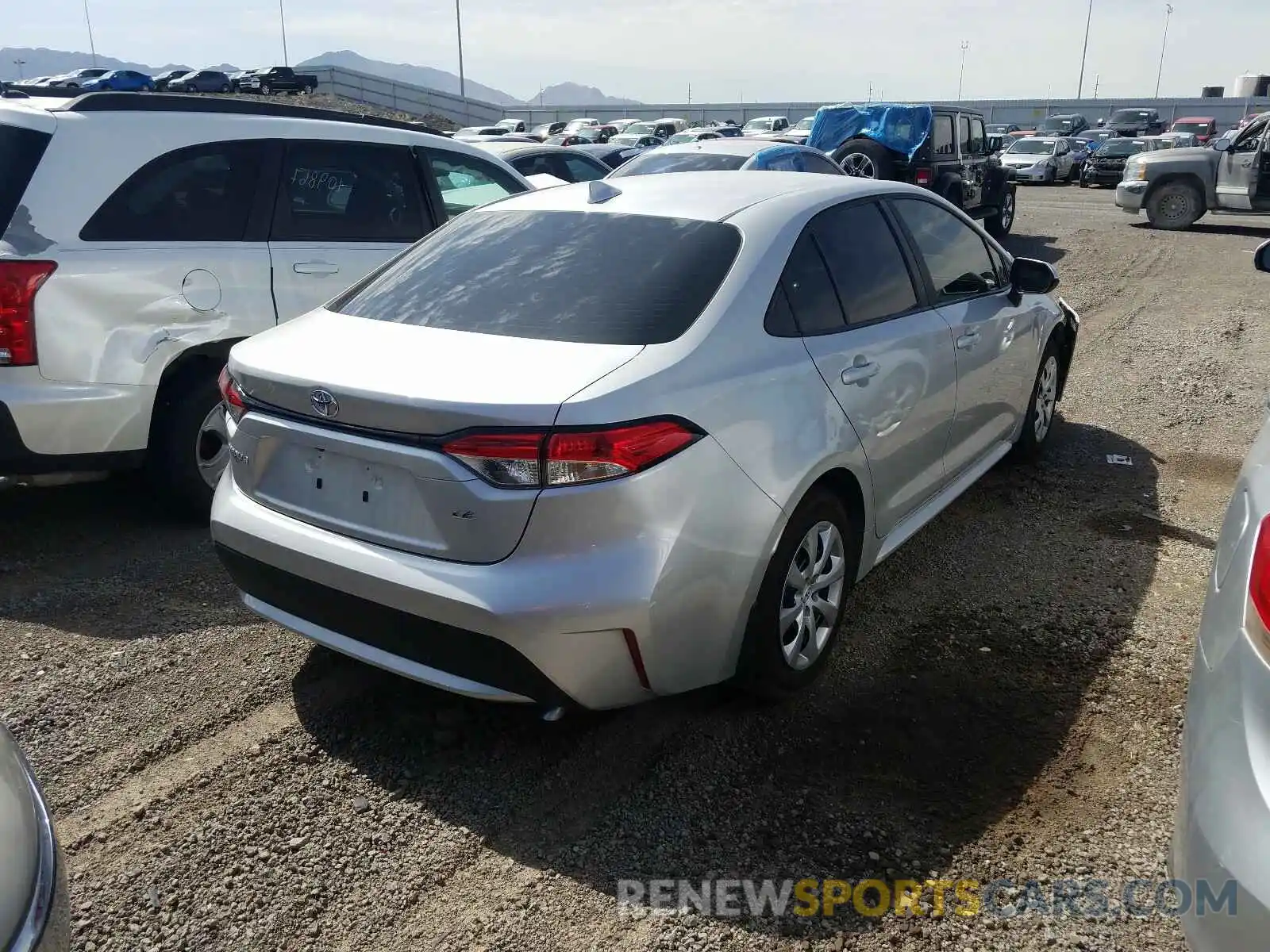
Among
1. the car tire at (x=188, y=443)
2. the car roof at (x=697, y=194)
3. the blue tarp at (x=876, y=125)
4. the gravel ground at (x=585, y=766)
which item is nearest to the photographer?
the gravel ground at (x=585, y=766)

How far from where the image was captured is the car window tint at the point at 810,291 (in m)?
3.36

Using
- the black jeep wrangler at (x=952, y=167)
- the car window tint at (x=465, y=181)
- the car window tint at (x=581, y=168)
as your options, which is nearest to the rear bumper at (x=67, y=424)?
the car window tint at (x=465, y=181)

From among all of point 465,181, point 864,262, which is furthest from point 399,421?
point 465,181

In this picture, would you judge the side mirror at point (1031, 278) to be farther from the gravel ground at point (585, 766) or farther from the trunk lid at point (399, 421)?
the trunk lid at point (399, 421)

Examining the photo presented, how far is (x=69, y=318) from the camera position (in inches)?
165

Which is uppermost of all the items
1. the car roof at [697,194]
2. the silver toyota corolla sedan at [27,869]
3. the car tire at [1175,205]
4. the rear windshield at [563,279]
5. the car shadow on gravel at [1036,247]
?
the car roof at [697,194]

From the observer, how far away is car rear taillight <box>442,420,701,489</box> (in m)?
2.58

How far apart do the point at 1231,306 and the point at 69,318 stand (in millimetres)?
10528

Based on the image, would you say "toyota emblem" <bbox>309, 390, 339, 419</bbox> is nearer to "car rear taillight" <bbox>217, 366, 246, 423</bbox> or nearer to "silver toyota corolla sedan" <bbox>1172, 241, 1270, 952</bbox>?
"car rear taillight" <bbox>217, 366, 246, 423</bbox>

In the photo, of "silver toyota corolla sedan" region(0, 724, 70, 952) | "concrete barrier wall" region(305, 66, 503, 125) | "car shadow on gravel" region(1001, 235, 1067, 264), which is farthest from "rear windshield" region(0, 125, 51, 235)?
"concrete barrier wall" region(305, 66, 503, 125)

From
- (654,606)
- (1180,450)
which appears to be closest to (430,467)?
(654,606)

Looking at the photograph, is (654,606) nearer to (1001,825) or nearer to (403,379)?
(403,379)

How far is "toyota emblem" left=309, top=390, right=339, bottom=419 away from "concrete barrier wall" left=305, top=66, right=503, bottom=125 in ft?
182

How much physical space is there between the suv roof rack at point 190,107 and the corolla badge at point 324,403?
2361 mm
